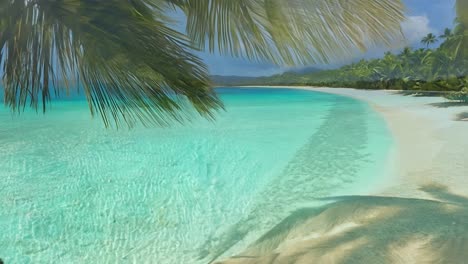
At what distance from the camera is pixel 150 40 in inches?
46.1

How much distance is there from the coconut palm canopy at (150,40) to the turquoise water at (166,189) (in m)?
1.03

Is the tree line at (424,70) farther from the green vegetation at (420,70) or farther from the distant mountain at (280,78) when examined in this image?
the distant mountain at (280,78)

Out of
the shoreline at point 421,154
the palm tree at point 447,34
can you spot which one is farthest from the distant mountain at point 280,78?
the palm tree at point 447,34

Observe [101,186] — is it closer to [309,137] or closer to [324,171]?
[324,171]

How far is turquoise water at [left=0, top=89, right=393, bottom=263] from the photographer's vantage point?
6.93ft

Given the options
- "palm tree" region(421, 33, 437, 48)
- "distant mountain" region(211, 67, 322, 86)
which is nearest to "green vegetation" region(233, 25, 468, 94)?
"palm tree" region(421, 33, 437, 48)

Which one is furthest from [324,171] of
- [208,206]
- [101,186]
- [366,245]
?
[101,186]

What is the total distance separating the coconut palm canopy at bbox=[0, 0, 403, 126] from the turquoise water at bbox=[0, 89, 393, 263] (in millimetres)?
1027

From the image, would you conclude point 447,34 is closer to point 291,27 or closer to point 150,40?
point 291,27

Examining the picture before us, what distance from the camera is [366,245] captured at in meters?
1.71

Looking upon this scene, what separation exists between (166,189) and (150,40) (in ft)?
7.28

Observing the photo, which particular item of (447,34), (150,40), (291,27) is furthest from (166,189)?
Answer: (447,34)

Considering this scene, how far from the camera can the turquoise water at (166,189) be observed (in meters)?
2.11

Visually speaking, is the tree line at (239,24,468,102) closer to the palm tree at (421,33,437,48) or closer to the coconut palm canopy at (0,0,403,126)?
the palm tree at (421,33,437,48)
